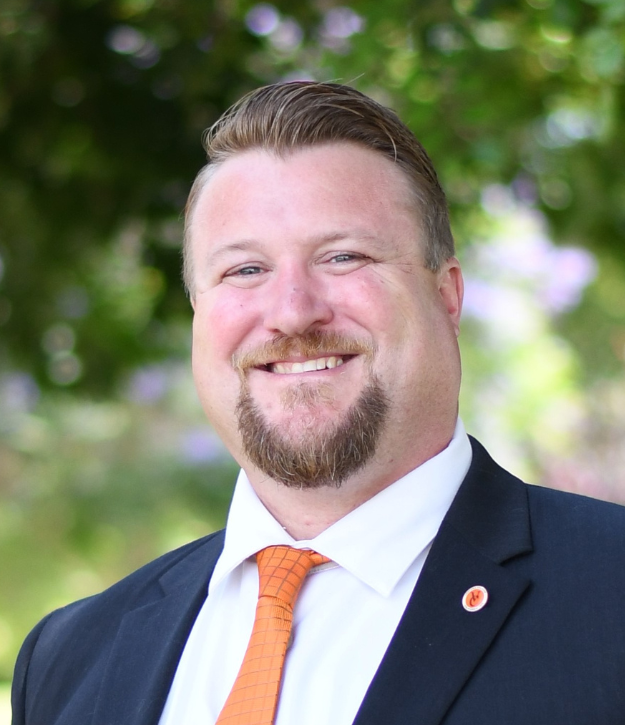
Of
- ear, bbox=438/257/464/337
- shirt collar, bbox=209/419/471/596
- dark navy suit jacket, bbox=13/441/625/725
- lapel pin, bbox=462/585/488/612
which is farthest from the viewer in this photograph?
ear, bbox=438/257/464/337

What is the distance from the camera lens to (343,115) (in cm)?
212

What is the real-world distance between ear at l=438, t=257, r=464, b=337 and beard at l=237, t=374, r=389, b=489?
0.36m

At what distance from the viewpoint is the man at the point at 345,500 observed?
1.73 meters

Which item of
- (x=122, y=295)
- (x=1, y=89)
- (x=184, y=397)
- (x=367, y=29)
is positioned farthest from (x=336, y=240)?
(x=184, y=397)

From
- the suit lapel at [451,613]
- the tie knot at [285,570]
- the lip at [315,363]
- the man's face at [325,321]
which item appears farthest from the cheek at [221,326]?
the suit lapel at [451,613]

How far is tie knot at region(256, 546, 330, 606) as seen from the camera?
1943mm

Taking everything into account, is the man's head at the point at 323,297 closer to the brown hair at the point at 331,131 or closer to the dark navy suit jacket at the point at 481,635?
the brown hair at the point at 331,131

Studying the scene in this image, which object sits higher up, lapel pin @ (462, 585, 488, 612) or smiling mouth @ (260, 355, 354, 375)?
smiling mouth @ (260, 355, 354, 375)

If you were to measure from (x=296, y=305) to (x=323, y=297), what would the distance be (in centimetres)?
7

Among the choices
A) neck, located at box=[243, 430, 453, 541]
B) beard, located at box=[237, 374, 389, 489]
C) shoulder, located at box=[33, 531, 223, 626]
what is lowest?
shoulder, located at box=[33, 531, 223, 626]

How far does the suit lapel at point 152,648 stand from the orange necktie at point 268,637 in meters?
0.22

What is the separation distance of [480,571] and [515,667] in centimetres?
21

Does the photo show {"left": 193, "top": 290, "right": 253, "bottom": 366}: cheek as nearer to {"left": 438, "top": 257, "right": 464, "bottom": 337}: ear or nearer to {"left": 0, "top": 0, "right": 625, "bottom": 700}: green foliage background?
{"left": 438, "top": 257, "right": 464, "bottom": 337}: ear

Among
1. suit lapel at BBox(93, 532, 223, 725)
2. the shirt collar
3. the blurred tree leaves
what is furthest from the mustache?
the blurred tree leaves
